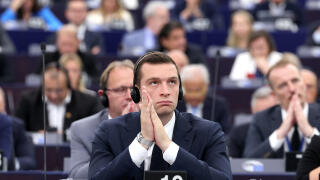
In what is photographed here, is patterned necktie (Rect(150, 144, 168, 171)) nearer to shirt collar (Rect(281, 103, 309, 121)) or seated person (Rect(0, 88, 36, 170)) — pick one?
seated person (Rect(0, 88, 36, 170))

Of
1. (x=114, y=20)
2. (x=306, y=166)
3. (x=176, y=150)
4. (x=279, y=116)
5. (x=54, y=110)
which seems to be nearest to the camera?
(x=176, y=150)

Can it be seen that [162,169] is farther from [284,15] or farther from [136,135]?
[284,15]

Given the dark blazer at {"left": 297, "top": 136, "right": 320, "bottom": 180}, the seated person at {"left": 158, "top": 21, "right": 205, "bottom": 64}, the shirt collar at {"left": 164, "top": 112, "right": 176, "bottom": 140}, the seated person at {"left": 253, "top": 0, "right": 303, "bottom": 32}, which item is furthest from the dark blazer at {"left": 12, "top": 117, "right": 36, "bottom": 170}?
the seated person at {"left": 253, "top": 0, "right": 303, "bottom": 32}

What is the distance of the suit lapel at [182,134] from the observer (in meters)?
5.31

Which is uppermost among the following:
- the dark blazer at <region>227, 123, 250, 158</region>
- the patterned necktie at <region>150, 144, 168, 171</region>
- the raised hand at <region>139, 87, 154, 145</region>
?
the raised hand at <region>139, 87, 154, 145</region>

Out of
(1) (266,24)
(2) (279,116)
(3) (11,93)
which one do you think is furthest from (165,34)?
(2) (279,116)

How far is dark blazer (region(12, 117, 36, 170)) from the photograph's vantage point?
804 cm

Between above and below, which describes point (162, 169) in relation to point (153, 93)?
below

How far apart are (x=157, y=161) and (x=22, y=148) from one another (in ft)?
10.4

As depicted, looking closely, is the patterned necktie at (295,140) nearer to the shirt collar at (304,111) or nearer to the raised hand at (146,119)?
the shirt collar at (304,111)

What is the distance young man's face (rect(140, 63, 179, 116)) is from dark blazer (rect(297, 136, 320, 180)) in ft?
3.71

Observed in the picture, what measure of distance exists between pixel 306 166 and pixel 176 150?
4.00 ft

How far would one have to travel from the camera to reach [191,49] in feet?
41.5

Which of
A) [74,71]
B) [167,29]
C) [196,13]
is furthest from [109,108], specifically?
[196,13]
